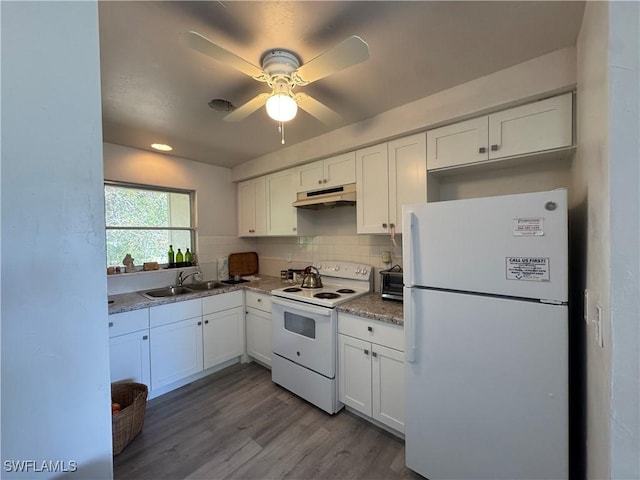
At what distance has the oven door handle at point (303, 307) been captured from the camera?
2.09 meters

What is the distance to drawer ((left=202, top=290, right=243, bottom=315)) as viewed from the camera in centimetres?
265

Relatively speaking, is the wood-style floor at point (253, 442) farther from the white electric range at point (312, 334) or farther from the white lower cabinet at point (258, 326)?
the white lower cabinet at point (258, 326)

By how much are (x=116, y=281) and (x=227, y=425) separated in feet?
5.67

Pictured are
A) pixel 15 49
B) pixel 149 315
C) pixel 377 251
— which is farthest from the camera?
pixel 377 251

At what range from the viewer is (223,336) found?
278 cm

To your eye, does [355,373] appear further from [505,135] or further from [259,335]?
[505,135]

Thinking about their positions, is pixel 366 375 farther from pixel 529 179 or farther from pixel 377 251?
pixel 529 179

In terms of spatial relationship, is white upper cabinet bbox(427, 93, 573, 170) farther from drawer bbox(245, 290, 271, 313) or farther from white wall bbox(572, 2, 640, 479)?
drawer bbox(245, 290, 271, 313)

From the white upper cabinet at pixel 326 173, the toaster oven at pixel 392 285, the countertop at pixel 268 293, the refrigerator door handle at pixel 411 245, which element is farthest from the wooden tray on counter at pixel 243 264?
the refrigerator door handle at pixel 411 245

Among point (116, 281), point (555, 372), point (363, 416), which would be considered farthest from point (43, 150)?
point (116, 281)

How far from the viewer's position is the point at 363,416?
6.75 ft

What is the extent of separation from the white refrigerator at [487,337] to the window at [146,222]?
2.71m

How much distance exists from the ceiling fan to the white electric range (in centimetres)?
143

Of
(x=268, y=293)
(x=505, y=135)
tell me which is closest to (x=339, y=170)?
(x=505, y=135)
